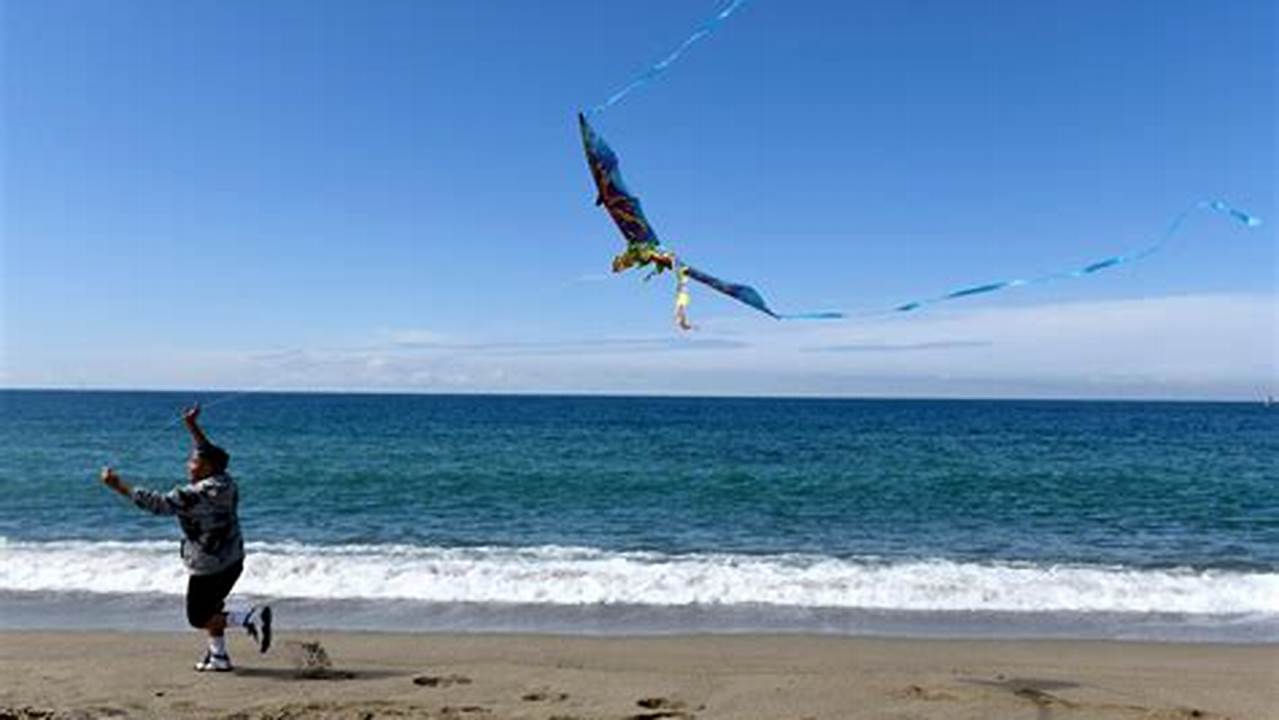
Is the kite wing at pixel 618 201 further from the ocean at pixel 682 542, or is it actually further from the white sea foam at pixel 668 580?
the white sea foam at pixel 668 580

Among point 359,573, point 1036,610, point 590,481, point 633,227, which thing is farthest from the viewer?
point 590,481

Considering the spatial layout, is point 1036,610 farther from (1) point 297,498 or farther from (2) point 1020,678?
(1) point 297,498

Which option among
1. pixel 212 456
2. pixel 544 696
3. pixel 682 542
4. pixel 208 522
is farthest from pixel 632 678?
pixel 682 542

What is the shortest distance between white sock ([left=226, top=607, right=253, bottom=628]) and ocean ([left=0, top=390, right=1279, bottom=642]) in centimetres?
135

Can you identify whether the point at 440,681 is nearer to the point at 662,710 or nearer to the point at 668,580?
the point at 662,710

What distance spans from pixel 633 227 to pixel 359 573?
744 cm

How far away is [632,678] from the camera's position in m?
7.29

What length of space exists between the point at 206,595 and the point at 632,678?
2.75 m

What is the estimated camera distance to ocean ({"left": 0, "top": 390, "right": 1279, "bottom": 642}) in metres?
10.3

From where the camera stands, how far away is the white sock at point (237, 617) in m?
7.36

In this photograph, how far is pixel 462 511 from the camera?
2114cm

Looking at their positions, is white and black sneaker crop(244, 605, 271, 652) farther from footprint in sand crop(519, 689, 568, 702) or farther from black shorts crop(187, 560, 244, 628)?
footprint in sand crop(519, 689, 568, 702)

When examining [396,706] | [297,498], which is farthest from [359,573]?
[297,498]

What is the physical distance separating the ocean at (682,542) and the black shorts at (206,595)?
111 cm
